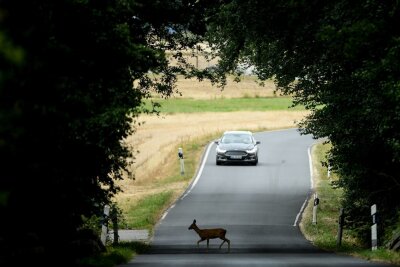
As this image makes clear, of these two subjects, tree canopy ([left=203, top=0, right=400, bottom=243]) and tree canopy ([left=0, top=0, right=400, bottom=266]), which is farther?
tree canopy ([left=203, top=0, right=400, bottom=243])

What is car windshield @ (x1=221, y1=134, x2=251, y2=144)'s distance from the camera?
162 feet

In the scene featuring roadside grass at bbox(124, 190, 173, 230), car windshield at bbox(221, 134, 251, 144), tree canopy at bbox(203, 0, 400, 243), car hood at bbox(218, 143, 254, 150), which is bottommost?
roadside grass at bbox(124, 190, 173, 230)

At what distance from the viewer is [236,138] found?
50094 mm

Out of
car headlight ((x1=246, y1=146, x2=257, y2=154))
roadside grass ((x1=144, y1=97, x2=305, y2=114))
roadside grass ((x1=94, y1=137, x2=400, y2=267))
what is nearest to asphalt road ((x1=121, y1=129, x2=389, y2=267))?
roadside grass ((x1=94, y1=137, x2=400, y2=267))

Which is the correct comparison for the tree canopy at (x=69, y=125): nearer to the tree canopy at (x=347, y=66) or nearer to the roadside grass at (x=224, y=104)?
the tree canopy at (x=347, y=66)

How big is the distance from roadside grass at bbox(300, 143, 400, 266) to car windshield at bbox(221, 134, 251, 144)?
4.12 metres

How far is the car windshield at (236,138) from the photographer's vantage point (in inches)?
1946

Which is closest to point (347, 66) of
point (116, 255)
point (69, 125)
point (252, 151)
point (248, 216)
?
point (116, 255)

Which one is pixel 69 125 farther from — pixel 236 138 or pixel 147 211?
pixel 236 138

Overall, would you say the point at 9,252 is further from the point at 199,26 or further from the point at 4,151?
the point at 199,26

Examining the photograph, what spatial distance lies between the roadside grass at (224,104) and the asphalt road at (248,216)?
98.3 ft

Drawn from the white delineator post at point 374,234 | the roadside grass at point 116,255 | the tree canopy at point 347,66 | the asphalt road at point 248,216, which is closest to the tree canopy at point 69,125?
the roadside grass at point 116,255

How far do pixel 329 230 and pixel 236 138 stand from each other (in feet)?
68.7

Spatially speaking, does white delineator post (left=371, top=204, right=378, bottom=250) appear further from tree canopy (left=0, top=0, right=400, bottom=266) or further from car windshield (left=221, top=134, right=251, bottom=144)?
car windshield (left=221, top=134, right=251, bottom=144)
